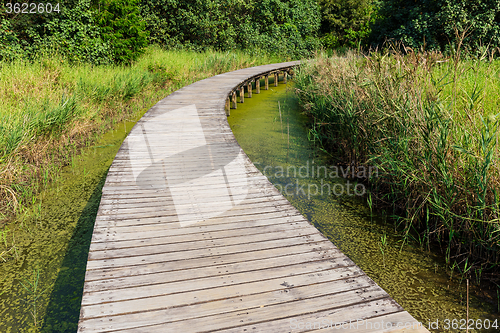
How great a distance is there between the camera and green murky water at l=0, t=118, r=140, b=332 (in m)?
2.35

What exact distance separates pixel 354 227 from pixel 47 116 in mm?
4076

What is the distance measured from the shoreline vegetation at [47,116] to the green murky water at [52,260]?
14 centimetres

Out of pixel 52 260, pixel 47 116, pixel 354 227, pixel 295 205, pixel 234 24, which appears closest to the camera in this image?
pixel 52 260

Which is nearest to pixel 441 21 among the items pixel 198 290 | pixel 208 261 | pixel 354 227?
pixel 354 227

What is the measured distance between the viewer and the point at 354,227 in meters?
3.54

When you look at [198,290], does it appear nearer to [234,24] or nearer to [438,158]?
[438,158]

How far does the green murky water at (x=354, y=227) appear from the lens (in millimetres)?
2459

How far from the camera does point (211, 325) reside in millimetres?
1661

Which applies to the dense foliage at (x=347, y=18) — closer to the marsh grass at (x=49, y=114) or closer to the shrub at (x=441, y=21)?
the shrub at (x=441, y=21)

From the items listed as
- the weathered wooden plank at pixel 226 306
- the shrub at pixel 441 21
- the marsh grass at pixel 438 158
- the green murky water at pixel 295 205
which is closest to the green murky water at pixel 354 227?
the green murky water at pixel 295 205

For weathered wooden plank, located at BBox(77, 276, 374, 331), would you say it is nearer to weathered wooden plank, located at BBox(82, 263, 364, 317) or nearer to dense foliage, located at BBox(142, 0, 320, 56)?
weathered wooden plank, located at BBox(82, 263, 364, 317)

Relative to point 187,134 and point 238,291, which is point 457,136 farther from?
point 187,134

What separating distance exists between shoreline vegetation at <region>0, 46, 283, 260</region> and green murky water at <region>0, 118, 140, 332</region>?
0.14 m

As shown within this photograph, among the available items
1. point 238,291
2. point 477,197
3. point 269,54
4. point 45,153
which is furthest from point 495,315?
point 269,54
